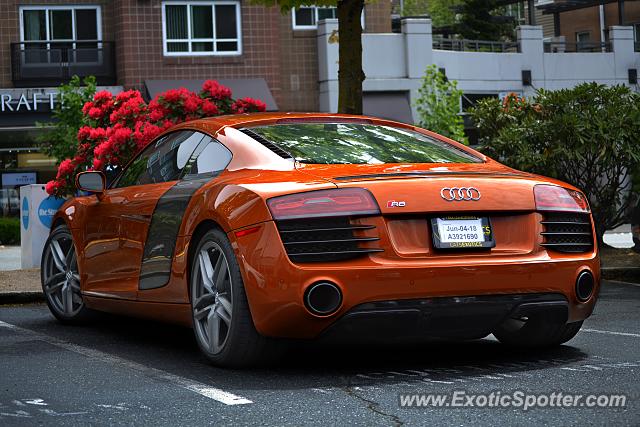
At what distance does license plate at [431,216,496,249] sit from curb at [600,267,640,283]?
304 inches

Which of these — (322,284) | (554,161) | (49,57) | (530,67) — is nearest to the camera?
(322,284)

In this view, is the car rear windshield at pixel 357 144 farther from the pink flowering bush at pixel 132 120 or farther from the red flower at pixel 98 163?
the red flower at pixel 98 163

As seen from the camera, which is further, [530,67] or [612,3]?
[612,3]

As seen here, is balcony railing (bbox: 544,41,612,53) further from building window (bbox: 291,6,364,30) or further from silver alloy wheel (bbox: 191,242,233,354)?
silver alloy wheel (bbox: 191,242,233,354)

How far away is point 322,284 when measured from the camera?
595cm

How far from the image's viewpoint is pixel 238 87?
34250 millimetres

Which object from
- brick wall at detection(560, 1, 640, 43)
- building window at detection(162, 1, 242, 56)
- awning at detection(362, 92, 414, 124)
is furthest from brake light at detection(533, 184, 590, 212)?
brick wall at detection(560, 1, 640, 43)

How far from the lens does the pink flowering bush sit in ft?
45.3

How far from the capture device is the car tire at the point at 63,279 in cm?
884

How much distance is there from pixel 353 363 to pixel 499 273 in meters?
0.96

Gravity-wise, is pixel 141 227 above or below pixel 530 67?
below

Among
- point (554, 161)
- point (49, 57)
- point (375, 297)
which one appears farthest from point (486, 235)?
point (49, 57)

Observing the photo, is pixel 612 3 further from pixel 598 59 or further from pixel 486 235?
pixel 486 235

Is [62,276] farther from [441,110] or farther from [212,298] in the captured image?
[441,110]
